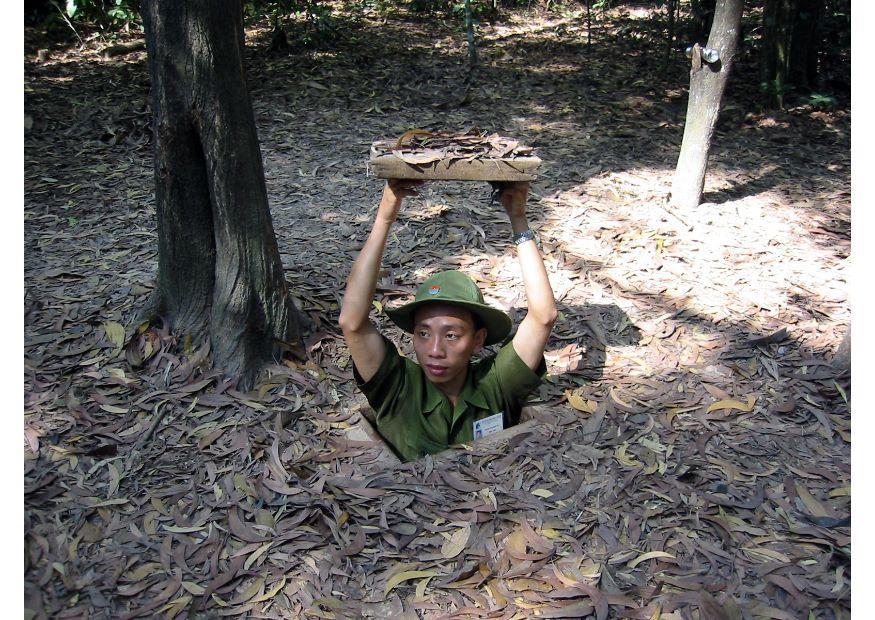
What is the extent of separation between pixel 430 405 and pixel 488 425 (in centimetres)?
32

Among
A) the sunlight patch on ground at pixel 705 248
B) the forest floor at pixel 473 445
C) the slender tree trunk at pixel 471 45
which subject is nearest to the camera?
the forest floor at pixel 473 445

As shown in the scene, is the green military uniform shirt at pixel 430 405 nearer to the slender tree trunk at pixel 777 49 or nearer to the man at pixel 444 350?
the man at pixel 444 350

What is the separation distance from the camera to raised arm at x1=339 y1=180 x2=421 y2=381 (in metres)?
3.46

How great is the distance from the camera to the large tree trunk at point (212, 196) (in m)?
3.75

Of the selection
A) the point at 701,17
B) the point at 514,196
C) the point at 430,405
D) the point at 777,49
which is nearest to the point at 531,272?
the point at 514,196

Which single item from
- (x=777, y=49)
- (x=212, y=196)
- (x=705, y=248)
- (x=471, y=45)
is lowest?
(x=705, y=248)

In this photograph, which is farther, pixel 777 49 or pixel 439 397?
pixel 777 49

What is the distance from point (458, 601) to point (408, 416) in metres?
1.28

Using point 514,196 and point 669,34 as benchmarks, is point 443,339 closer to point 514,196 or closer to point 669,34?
point 514,196

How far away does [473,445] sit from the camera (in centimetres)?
369

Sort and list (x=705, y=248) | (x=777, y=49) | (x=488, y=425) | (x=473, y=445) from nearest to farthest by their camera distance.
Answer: (x=473, y=445)
(x=488, y=425)
(x=705, y=248)
(x=777, y=49)

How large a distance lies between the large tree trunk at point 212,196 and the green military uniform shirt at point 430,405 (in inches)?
32.5

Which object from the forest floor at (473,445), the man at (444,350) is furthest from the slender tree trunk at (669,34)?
the man at (444,350)

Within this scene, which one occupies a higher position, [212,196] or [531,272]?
[212,196]
